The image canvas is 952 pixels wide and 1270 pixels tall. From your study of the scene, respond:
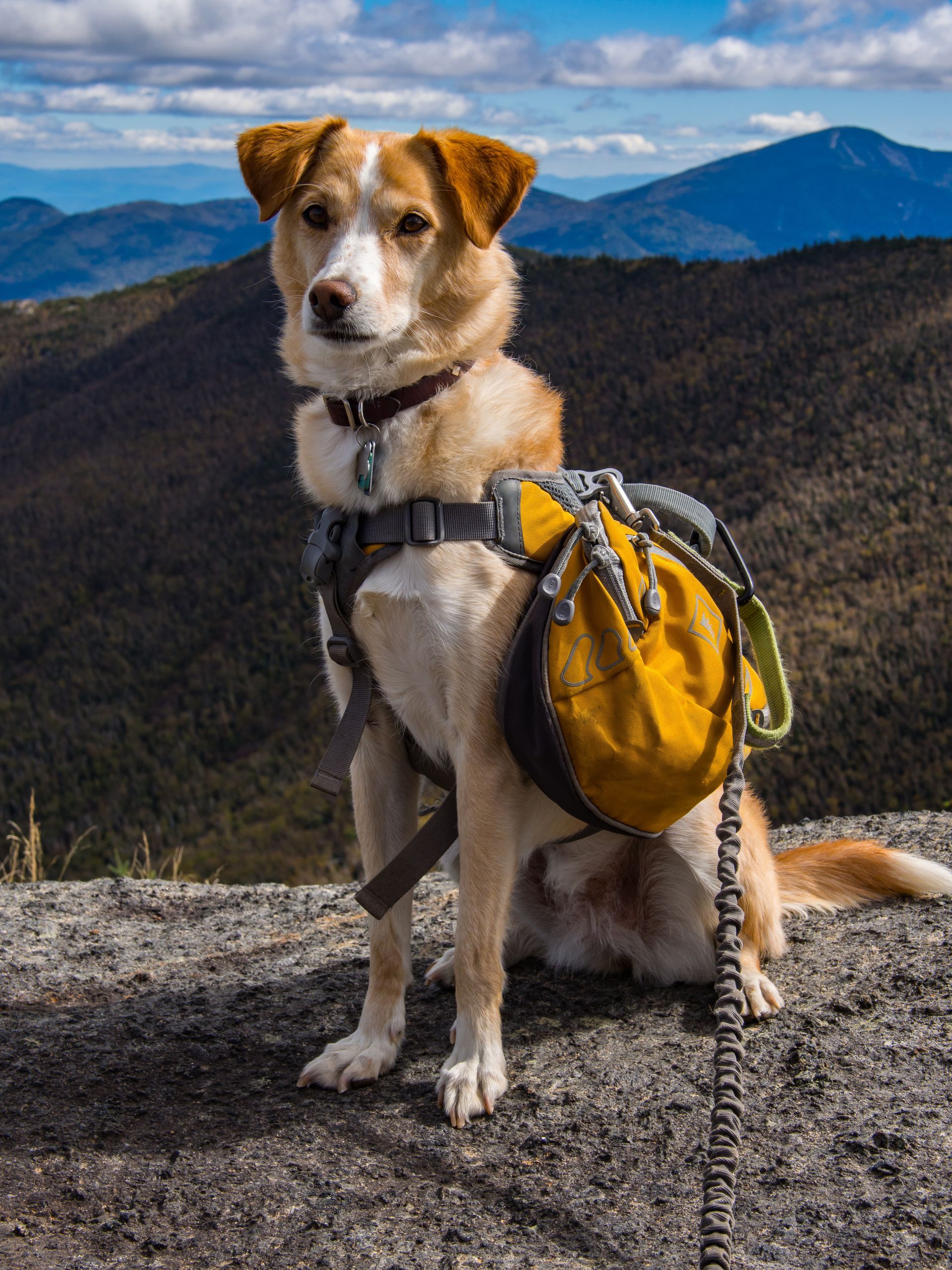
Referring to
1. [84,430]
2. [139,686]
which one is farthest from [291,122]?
[84,430]

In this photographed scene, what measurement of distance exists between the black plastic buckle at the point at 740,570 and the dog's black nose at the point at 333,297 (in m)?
1.33

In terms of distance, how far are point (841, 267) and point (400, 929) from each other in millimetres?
64375

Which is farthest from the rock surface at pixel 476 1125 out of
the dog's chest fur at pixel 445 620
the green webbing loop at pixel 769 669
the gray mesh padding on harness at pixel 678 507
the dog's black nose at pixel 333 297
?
the dog's black nose at pixel 333 297

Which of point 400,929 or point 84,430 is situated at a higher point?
point 400,929

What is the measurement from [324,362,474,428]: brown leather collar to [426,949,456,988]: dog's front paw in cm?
205

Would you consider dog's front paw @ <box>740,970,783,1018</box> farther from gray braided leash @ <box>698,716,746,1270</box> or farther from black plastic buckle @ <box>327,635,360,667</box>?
black plastic buckle @ <box>327,635,360,667</box>

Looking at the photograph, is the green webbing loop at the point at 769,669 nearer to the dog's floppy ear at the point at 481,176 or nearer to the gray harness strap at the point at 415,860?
the gray harness strap at the point at 415,860

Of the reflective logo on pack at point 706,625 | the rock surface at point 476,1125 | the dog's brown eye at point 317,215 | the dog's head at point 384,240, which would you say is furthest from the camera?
the reflective logo on pack at point 706,625

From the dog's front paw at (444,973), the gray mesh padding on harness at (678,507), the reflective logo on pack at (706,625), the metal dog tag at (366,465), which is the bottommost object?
the dog's front paw at (444,973)

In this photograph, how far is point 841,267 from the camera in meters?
59.9

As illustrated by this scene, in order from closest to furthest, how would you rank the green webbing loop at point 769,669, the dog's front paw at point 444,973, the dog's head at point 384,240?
the dog's head at point 384,240
the green webbing loop at point 769,669
the dog's front paw at point 444,973

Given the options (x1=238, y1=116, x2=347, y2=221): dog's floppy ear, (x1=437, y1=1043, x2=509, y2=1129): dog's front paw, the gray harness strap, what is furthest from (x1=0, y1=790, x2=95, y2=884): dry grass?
(x1=238, y1=116, x2=347, y2=221): dog's floppy ear

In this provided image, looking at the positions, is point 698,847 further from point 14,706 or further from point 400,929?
point 14,706

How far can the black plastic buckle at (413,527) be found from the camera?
2.96m
